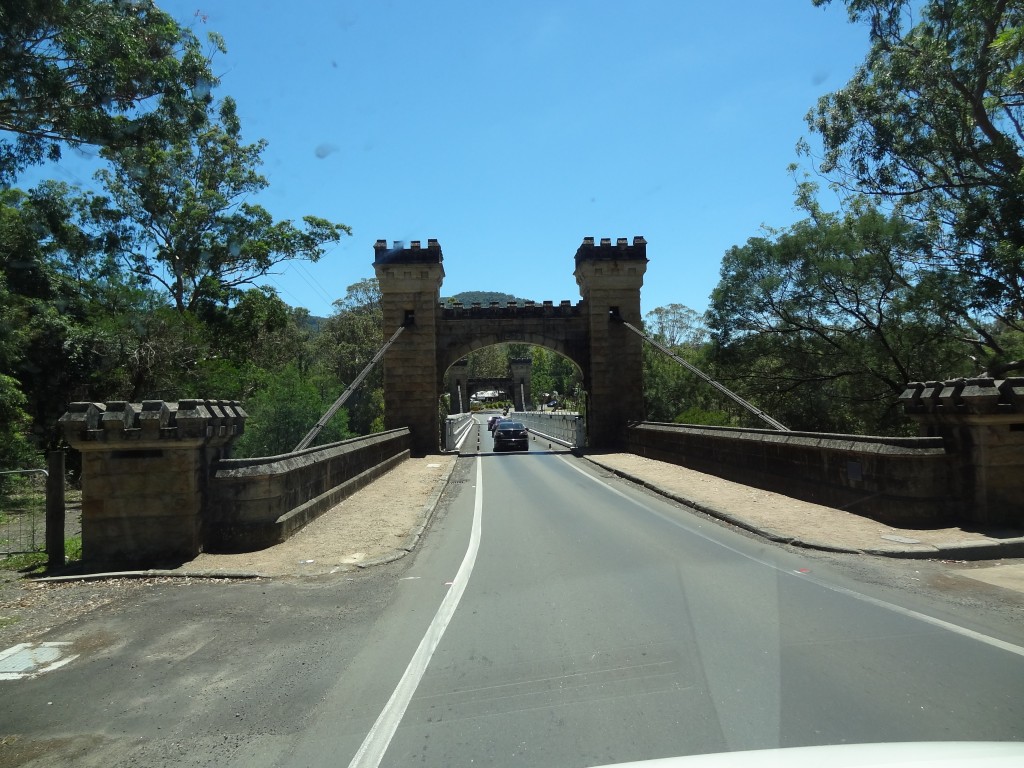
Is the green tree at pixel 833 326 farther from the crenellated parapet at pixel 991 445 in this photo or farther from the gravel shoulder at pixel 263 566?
the gravel shoulder at pixel 263 566

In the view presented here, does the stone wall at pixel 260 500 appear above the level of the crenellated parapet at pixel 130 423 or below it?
below

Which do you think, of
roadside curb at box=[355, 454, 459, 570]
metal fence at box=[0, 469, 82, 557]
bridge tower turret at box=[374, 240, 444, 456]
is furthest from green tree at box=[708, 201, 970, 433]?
metal fence at box=[0, 469, 82, 557]

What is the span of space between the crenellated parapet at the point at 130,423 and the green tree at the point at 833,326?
20.7m

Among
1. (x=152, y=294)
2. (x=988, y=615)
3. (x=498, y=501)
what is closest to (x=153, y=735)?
(x=988, y=615)

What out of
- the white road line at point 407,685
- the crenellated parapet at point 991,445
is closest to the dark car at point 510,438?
the crenellated parapet at point 991,445

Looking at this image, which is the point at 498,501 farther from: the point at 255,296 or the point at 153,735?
the point at 255,296

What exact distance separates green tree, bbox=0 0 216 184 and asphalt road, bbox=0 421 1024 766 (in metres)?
7.28

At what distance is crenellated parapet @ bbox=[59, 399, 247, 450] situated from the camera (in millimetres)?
9242

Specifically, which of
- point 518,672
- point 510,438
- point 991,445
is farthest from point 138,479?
point 510,438

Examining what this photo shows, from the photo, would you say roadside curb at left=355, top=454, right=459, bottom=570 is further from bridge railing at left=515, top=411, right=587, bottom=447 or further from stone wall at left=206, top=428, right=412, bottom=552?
bridge railing at left=515, top=411, right=587, bottom=447

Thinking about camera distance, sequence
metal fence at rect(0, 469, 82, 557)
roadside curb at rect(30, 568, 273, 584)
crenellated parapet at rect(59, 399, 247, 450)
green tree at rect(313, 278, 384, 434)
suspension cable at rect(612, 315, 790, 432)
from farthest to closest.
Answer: green tree at rect(313, 278, 384, 434), suspension cable at rect(612, 315, 790, 432), metal fence at rect(0, 469, 82, 557), crenellated parapet at rect(59, 399, 247, 450), roadside curb at rect(30, 568, 273, 584)

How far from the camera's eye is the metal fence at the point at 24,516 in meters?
11.4

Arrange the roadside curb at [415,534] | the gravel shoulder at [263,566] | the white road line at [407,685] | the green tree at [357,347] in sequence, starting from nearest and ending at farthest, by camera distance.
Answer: the white road line at [407,685], the gravel shoulder at [263,566], the roadside curb at [415,534], the green tree at [357,347]

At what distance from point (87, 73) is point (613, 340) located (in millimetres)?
26125
